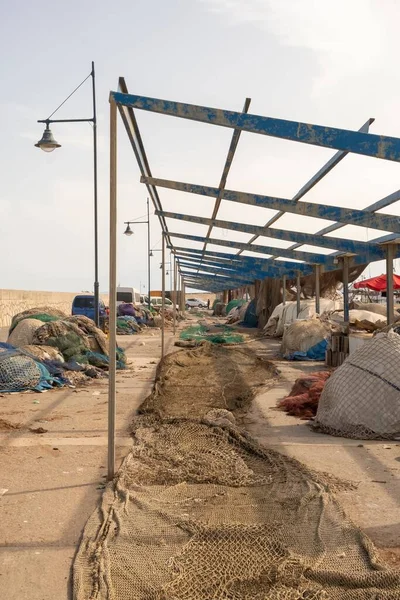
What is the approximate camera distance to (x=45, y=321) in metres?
15.4

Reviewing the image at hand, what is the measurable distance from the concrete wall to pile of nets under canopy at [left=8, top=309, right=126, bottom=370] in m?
17.8

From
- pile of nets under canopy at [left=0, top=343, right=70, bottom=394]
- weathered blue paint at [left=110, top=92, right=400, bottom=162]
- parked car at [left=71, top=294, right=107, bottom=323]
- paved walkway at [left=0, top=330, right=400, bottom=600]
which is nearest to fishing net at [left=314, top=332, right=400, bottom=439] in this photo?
paved walkway at [left=0, top=330, right=400, bottom=600]

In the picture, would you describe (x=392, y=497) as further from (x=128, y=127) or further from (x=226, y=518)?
(x=128, y=127)

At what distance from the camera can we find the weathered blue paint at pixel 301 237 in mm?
12539

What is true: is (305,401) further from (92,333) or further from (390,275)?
(92,333)

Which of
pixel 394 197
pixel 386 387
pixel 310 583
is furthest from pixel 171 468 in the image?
pixel 394 197

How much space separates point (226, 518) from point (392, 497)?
4.84 feet

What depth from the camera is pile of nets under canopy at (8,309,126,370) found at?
1353cm

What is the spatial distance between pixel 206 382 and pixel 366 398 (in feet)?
15.8

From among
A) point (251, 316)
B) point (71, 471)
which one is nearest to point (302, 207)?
point (71, 471)

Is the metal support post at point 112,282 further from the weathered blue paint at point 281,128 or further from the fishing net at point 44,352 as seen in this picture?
the fishing net at point 44,352

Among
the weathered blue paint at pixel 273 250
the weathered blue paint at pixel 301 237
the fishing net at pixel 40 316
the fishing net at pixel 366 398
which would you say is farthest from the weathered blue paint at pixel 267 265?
the fishing net at pixel 366 398

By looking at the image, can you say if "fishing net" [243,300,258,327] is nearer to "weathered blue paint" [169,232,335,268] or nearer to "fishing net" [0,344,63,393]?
"weathered blue paint" [169,232,335,268]

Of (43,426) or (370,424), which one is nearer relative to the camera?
(370,424)
